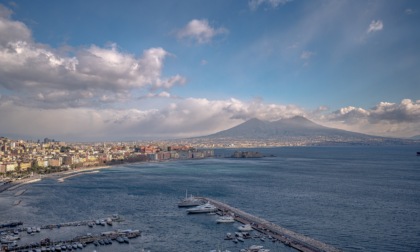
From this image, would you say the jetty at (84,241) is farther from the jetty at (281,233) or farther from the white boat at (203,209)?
the jetty at (281,233)

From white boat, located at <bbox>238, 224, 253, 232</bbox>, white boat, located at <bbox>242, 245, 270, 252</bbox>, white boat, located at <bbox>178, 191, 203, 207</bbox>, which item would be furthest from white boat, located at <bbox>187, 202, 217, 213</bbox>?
white boat, located at <bbox>242, 245, 270, 252</bbox>

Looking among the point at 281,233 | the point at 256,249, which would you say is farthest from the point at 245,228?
the point at 256,249

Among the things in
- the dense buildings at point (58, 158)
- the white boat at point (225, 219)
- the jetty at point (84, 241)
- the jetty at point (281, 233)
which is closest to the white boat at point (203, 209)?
the jetty at point (281, 233)

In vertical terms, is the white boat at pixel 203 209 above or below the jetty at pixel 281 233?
above

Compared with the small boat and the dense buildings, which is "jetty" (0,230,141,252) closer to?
the small boat

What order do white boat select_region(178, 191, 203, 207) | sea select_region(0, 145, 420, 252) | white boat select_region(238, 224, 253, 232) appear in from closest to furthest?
sea select_region(0, 145, 420, 252), white boat select_region(238, 224, 253, 232), white boat select_region(178, 191, 203, 207)

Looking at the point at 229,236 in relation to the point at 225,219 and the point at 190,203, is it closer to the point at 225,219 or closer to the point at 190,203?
the point at 225,219

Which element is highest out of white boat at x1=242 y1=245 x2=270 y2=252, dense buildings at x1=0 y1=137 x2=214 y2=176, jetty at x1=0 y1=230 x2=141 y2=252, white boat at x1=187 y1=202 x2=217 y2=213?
dense buildings at x1=0 y1=137 x2=214 y2=176

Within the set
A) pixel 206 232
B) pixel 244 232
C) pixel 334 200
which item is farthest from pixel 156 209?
pixel 334 200
